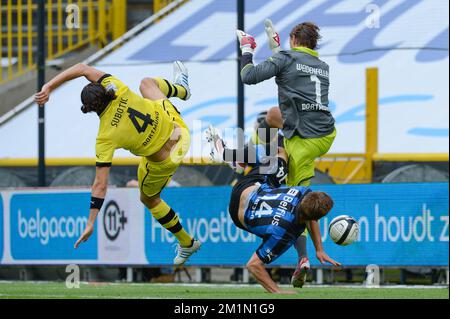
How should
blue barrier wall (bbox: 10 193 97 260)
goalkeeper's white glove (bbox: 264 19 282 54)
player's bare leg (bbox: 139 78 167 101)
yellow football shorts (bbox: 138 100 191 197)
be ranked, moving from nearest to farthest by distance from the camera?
1. goalkeeper's white glove (bbox: 264 19 282 54)
2. yellow football shorts (bbox: 138 100 191 197)
3. player's bare leg (bbox: 139 78 167 101)
4. blue barrier wall (bbox: 10 193 97 260)

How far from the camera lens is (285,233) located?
41.8 feet

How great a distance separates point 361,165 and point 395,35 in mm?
3265

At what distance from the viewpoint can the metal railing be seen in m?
24.0

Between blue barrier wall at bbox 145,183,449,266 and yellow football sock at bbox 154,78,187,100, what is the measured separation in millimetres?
3466

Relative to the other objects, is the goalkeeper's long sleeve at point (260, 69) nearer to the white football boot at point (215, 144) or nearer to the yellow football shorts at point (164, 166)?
the yellow football shorts at point (164, 166)

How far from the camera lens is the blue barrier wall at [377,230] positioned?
16.2 meters

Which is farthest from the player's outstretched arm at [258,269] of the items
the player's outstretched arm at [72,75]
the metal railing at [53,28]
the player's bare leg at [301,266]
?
the metal railing at [53,28]

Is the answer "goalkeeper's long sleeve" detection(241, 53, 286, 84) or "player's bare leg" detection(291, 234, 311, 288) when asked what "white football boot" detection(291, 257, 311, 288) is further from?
"goalkeeper's long sleeve" detection(241, 53, 286, 84)

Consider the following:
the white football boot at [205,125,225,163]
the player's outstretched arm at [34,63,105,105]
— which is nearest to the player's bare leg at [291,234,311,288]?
the white football boot at [205,125,225,163]

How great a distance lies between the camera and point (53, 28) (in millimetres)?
24844

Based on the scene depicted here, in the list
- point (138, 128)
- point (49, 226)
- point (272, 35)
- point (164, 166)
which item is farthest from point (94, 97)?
point (49, 226)

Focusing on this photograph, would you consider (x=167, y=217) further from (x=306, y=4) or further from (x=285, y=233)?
(x=306, y=4)

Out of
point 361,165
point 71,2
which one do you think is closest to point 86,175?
point 361,165

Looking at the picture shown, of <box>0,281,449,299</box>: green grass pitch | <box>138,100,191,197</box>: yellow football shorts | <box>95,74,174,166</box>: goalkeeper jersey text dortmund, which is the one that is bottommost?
<box>0,281,449,299</box>: green grass pitch
